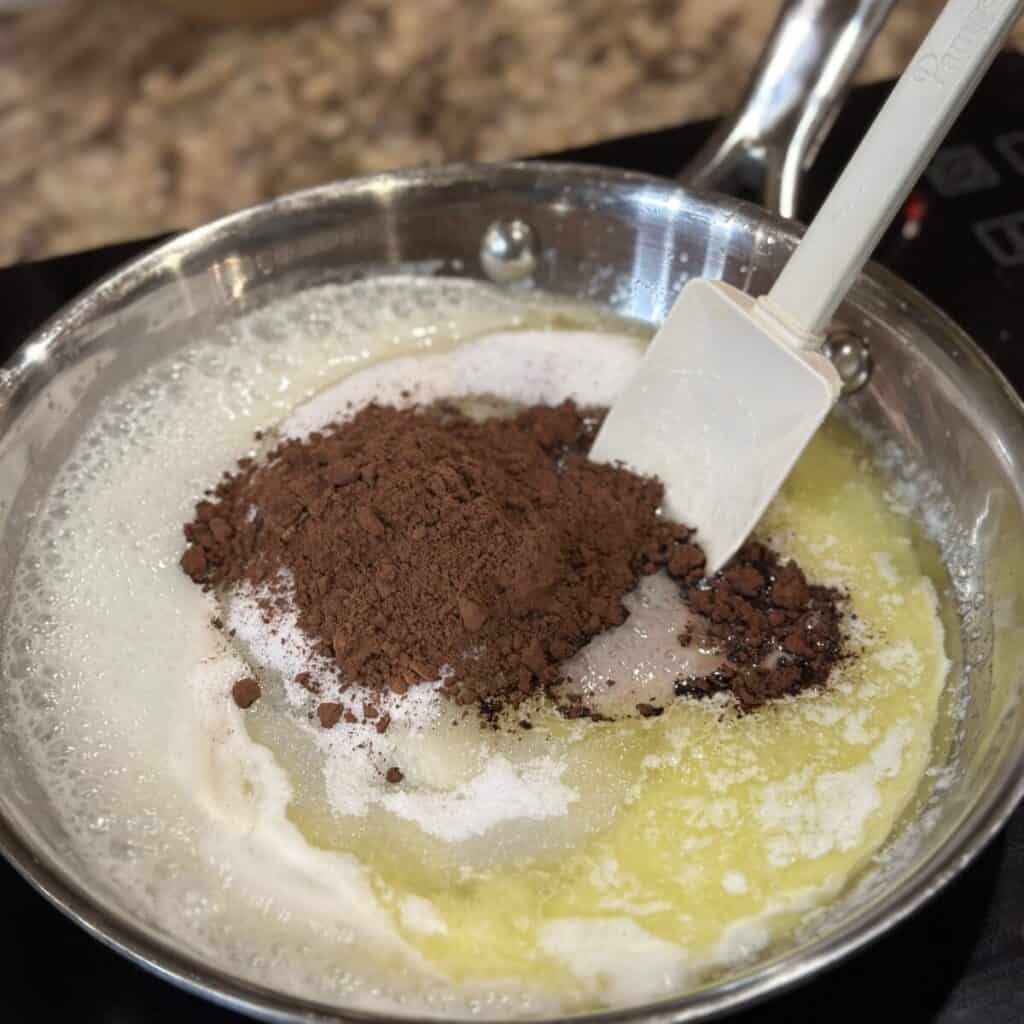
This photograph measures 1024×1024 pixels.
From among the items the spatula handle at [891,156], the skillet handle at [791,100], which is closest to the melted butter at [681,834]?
the spatula handle at [891,156]

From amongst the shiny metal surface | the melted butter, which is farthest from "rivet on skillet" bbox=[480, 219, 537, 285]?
the melted butter

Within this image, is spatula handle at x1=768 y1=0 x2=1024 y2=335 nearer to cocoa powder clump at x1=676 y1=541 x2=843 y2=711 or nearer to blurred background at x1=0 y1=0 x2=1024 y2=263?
cocoa powder clump at x1=676 y1=541 x2=843 y2=711

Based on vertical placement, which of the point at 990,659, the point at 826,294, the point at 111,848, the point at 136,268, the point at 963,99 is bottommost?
the point at 111,848

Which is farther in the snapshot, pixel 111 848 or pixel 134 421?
pixel 134 421

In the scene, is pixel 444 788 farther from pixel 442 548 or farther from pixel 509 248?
pixel 509 248

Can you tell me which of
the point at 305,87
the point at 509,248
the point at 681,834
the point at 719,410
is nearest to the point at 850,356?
the point at 719,410

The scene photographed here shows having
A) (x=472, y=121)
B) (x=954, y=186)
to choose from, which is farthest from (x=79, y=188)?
(x=954, y=186)

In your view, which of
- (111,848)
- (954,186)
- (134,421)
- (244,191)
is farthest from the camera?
(244,191)

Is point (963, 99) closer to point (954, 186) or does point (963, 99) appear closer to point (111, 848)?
point (954, 186)
